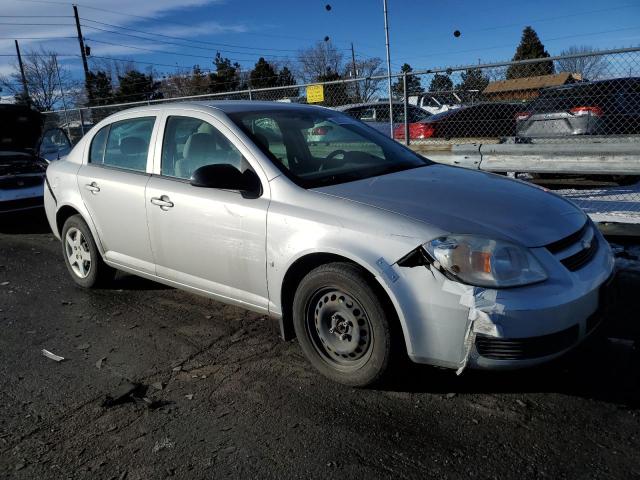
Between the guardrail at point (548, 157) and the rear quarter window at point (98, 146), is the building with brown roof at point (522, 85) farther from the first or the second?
the rear quarter window at point (98, 146)

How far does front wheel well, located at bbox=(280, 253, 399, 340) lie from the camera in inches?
113

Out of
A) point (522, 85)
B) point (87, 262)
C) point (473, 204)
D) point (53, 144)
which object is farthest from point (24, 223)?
point (522, 85)

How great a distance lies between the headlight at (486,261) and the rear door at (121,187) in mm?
2500

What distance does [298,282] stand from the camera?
3.34 m

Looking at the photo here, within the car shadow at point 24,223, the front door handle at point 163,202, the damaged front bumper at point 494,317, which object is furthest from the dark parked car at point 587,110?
the car shadow at point 24,223

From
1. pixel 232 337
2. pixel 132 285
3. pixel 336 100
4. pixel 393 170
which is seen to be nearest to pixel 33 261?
pixel 132 285

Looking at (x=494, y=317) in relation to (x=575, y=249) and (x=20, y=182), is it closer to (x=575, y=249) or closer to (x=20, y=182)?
(x=575, y=249)

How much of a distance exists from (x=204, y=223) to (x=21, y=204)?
6.48 m

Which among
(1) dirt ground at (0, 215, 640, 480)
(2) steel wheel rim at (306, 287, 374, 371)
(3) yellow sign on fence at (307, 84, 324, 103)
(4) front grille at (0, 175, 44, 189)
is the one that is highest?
(3) yellow sign on fence at (307, 84, 324, 103)

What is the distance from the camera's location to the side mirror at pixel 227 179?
3367mm

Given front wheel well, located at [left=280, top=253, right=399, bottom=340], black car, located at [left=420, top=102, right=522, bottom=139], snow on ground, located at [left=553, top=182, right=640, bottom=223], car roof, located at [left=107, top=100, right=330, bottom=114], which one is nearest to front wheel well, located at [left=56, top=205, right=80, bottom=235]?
car roof, located at [left=107, top=100, right=330, bottom=114]

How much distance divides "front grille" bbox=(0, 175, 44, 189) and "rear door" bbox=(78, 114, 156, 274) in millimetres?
4644

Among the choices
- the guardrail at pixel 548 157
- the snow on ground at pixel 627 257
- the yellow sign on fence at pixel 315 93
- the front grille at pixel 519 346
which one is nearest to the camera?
the front grille at pixel 519 346

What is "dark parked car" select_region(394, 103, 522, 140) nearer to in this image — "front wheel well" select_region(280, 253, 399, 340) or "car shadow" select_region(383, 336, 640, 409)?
"car shadow" select_region(383, 336, 640, 409)
